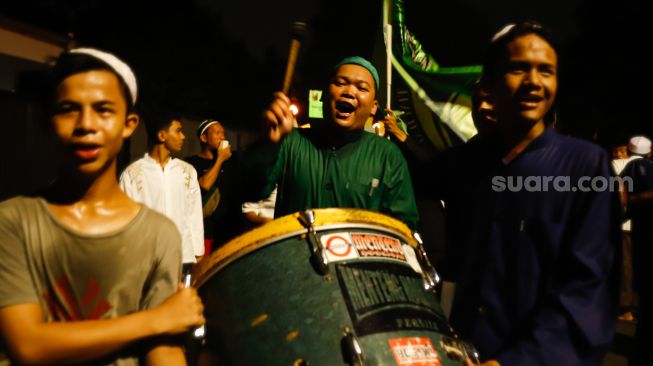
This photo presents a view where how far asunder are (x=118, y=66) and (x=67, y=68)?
0.18 m

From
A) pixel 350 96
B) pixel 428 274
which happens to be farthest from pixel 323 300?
pixel 350 96

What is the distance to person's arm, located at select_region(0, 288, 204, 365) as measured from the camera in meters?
1.80

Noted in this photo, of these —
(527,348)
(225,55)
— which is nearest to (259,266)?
(527,348)

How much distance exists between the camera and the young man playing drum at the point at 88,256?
183 cm

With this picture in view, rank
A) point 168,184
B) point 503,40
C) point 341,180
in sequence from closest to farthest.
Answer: point 503,40 → point 341,180 → point 168,184

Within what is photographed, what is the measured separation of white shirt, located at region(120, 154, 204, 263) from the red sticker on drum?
3.55 m

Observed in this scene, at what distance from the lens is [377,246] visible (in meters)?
2.52

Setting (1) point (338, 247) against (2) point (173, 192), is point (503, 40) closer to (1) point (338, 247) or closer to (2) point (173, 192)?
(1) point (338, 247)

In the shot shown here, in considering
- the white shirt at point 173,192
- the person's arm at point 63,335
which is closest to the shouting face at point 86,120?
the person's arm at point 63,335

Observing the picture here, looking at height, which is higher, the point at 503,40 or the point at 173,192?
the point at 503,40

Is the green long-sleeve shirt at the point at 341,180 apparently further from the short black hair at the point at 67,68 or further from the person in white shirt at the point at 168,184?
the person in white shirt at the point at 168,184

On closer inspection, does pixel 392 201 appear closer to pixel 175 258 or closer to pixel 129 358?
pixel 175 258

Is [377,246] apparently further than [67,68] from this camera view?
Yes

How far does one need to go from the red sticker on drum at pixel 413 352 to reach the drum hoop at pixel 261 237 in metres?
0.55
